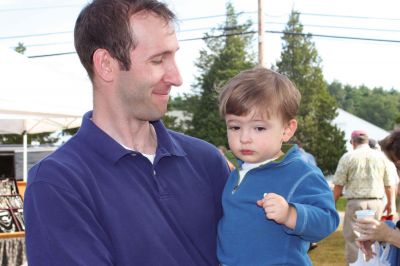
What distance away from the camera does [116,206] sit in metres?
1.94

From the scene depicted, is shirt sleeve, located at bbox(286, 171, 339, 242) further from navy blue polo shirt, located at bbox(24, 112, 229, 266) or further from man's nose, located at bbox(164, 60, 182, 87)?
man's nose, located at bbox(164, 60, 182, 87)

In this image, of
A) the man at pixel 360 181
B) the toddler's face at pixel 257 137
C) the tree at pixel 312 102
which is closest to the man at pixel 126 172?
the toddler's face at pixel 257 137

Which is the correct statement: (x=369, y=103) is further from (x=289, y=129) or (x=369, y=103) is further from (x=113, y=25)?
(x=113, y=25)

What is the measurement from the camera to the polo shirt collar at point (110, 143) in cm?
205

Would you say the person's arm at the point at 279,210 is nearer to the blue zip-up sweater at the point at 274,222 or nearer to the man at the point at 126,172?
the blue zip-up sweater at the point at 274,222

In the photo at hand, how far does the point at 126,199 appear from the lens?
1.96m

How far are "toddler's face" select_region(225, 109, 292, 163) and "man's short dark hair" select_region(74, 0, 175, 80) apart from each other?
0.48m

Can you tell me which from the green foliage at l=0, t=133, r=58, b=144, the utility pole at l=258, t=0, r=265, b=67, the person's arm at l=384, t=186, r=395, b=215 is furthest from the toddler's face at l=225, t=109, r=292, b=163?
the green foliage at l=0, t=133, r=58, b=144

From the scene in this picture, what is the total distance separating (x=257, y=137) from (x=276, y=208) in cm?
31

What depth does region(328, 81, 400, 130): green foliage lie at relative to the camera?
Result: 338 feet

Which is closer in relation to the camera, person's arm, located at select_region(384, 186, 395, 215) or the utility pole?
person's arm, located at select_region(384, 186, 395, 215)

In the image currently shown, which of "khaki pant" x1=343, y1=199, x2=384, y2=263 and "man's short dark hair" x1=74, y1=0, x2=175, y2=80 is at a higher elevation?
"man's short dark hair" x1=74, y1=0, x2=175, y2=80

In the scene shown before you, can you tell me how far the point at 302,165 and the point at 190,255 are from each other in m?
0.53

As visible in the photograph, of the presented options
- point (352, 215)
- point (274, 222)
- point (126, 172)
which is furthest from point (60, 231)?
point (352, 215)
